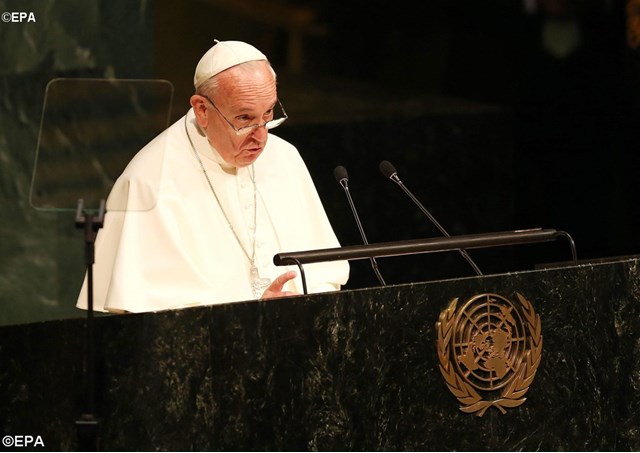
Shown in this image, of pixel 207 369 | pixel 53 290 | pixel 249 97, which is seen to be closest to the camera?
pixel 207 369

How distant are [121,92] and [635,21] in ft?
14.2

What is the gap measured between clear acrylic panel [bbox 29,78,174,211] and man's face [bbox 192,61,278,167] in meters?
0.44

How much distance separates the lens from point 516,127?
813 centimetres

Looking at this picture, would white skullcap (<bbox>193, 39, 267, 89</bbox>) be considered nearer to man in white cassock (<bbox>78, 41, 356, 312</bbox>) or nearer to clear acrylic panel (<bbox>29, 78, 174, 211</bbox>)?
man in white cassock (<bbox>78, 41, 356, 312</bbox>)

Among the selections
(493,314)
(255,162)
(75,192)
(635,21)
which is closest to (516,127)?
(635,21)

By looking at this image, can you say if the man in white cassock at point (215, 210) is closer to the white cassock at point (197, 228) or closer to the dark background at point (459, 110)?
the white cassock at point (197, 228)

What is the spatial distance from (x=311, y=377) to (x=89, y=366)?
0.70 meters

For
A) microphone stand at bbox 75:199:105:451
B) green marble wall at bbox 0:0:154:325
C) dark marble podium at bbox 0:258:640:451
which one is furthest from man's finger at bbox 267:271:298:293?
green marble wall at bbox 0:0:154:325

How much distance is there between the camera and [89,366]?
4082mm

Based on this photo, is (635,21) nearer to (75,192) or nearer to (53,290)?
(53,290)

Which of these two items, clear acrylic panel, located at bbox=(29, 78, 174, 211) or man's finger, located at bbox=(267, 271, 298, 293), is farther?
man's finger, located at bbox=(267, 271, 298, 293)

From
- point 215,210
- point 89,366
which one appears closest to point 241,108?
point 215,210

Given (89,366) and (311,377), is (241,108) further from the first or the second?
(89,366)

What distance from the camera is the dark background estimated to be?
7680 mm
